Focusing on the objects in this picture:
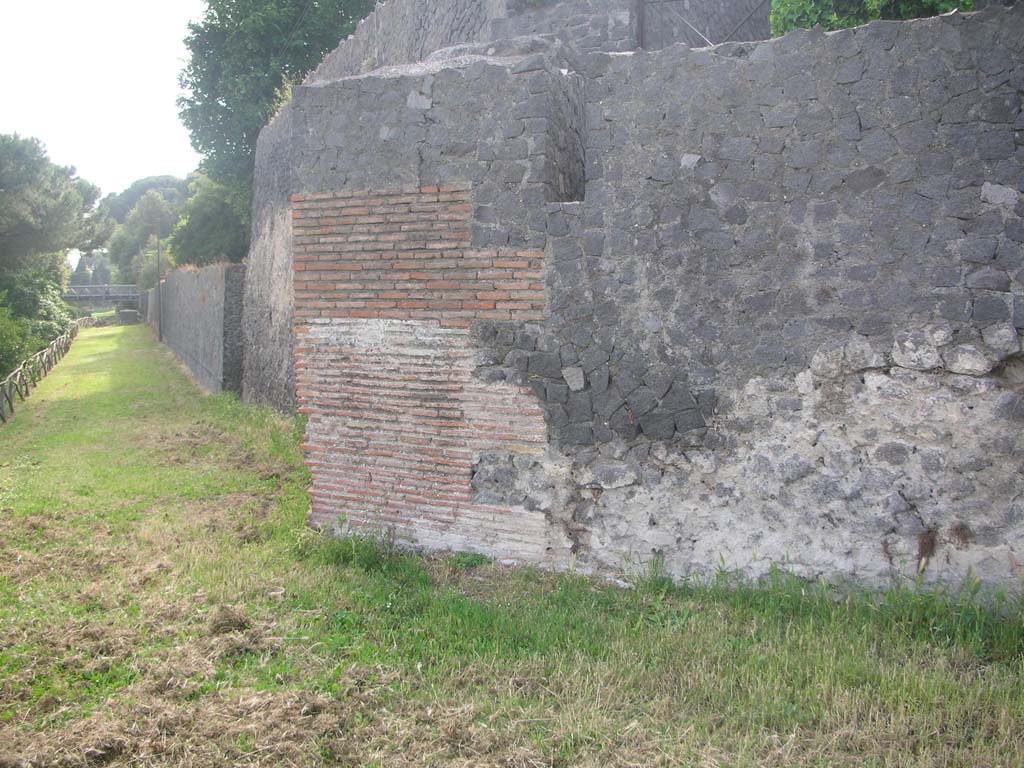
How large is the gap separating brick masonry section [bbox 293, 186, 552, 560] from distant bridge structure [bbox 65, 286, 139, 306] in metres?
50.1

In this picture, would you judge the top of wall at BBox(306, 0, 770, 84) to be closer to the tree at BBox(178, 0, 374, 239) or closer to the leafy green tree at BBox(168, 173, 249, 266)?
the tree at BBox(178, 0, 374, 239)

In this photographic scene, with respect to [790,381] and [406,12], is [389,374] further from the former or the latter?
[406,12]

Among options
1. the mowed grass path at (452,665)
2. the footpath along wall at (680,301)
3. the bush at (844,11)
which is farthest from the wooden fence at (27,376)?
the bush at (844,11)

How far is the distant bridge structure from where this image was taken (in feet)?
170

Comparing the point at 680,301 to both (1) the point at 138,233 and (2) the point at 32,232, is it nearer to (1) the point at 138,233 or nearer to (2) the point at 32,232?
(2) the point at 32,232

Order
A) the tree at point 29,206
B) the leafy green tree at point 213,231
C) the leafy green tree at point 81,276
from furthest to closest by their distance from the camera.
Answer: the leafy green tree at point 81,276
the tree at point 29,206
the leafy green tree at point 213,231

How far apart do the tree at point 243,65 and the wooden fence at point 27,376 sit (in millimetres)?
5940

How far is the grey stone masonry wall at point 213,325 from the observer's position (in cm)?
1462

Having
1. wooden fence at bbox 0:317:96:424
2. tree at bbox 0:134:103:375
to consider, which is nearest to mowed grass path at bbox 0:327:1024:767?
wooden fence at bbox 0:317:96:424

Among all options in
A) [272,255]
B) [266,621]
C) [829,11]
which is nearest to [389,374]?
[266,621]

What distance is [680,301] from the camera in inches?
188

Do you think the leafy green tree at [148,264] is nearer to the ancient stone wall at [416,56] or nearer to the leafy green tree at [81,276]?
the leafy green tree at [81,276]

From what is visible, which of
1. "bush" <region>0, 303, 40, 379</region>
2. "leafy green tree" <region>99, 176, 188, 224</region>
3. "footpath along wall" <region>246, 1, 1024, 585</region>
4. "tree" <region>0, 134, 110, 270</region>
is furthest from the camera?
"leafy green tree" <region>99, 176, 188, 224</region>

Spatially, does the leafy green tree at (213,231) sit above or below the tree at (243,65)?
below
